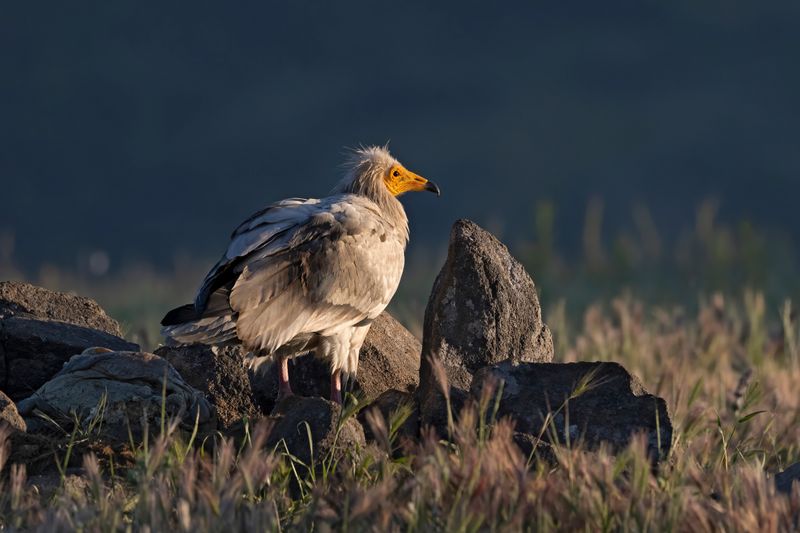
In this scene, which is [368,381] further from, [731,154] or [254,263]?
[731,154]

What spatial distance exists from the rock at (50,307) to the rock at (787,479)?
3.29 m

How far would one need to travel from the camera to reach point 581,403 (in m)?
6.88

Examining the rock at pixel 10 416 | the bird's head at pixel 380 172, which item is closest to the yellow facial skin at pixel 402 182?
the bird's head at pixel 380 172

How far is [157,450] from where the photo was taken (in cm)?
532

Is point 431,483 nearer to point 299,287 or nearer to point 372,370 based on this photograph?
point 299,287

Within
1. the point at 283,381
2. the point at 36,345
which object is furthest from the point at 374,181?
the point at 36,345

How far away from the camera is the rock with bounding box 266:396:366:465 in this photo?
6480 mm

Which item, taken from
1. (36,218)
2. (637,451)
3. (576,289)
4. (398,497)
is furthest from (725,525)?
(36,218)

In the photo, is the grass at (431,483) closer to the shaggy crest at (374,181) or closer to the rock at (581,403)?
the rock at (581,403)

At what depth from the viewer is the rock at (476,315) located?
25.3ft

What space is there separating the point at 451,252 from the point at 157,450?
2.75 meters

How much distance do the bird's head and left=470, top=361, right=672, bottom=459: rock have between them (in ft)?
8.01

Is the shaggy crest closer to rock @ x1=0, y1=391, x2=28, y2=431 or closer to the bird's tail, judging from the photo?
the bird's tail

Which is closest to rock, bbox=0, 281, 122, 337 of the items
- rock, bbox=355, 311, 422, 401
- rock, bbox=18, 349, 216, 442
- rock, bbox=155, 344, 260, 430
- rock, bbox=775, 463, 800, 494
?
rock, bbox=155, 344, 260, 430
